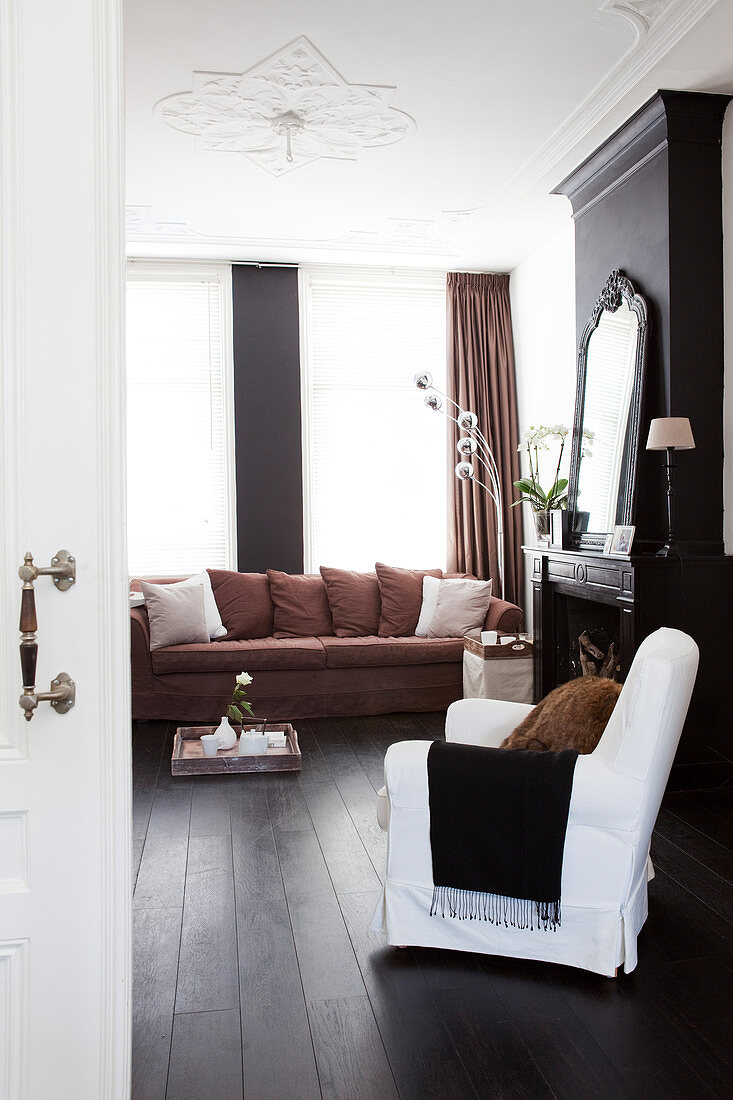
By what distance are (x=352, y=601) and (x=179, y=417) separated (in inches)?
73.7

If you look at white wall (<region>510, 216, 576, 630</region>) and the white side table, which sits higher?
white wall (<region>510, 216, 576, 630</region>)

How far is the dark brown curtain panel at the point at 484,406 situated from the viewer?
657cm

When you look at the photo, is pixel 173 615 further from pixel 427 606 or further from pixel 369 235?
pixel 369 235

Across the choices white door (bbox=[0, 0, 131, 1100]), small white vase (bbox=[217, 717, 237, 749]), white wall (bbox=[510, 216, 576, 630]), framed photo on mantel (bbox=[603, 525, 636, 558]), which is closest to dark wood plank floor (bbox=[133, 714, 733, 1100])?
white door (bbox=[0, 0, 131, 1100])

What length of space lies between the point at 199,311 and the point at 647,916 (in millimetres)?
5075

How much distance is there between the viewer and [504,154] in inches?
178

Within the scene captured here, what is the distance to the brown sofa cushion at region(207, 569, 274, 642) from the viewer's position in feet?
18.8

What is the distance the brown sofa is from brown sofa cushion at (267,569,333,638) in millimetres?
141

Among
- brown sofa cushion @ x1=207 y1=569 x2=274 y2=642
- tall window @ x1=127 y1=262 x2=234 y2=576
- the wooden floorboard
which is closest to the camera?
the wooden floorboard

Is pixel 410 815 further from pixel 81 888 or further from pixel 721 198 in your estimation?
pixel 721 198

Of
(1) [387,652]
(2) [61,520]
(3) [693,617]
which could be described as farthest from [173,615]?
(2) [61,520]

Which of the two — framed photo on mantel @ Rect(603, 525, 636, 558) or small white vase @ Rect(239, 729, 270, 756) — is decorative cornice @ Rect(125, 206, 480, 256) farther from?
small white vase @ Rect(239, 729, 270, 756)

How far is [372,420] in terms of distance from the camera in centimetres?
663

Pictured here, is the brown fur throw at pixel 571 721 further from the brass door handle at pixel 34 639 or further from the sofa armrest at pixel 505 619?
the sofa armrest at pixel 505 619
